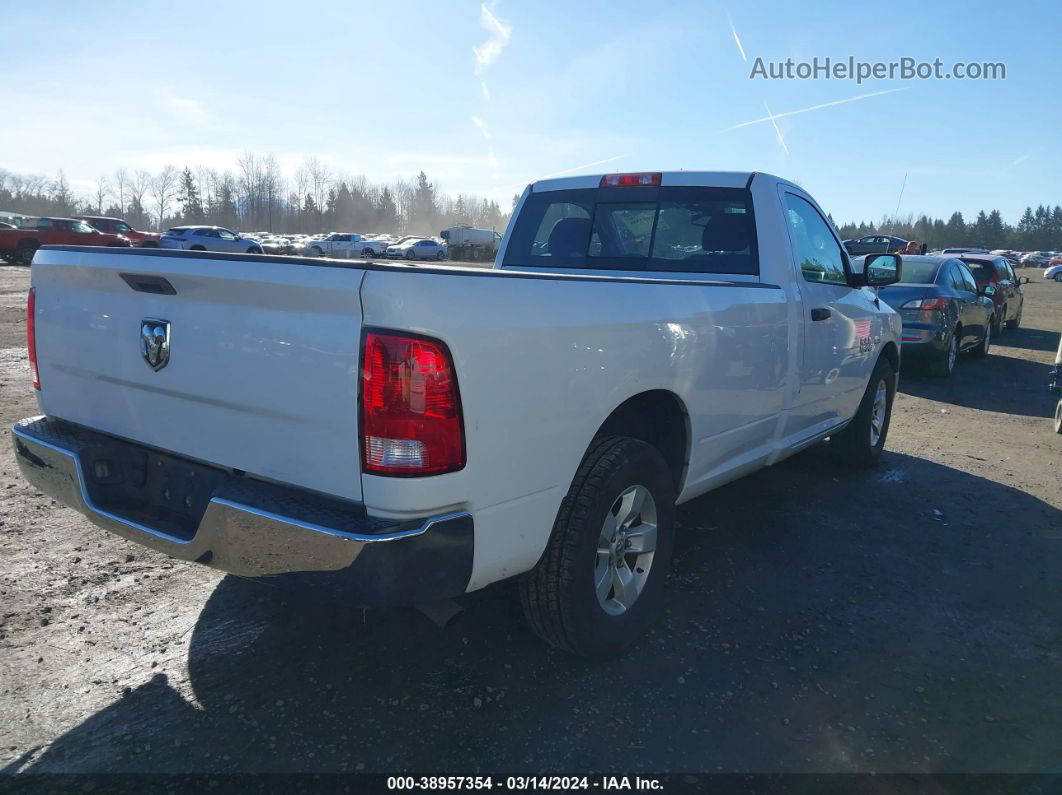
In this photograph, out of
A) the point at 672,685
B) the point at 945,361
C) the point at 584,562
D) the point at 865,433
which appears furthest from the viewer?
the point at 945,361

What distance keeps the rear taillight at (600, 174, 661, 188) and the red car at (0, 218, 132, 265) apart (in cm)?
2848

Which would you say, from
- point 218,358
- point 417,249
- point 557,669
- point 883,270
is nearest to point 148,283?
point 218,358

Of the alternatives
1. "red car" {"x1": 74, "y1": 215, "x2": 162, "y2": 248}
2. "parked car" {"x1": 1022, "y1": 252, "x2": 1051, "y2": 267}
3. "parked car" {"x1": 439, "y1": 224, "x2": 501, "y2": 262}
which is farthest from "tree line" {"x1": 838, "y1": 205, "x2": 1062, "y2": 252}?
"red car" {"x1": 74, "y1": 215, "x2": 162, "y2": 248}

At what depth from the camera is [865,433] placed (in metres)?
5.59

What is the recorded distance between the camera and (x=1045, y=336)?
1641 centimetres

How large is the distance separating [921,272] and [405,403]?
33.7 ft

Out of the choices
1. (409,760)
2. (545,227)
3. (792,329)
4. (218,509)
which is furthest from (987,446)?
(218,509)

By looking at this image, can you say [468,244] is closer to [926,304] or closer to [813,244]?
[926,304]

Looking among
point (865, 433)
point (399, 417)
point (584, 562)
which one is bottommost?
point (865, 433)

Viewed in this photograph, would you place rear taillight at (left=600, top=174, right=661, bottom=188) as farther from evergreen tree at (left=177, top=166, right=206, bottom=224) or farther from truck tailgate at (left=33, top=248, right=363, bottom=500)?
evergreen tree at (left=177, top=166, right=206, bottom=224)

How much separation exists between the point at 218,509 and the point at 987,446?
6.86m

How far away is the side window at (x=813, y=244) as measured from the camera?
4406mm

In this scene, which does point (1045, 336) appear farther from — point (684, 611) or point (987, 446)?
point (684, 611)

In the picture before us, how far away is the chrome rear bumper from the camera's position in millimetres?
2041
